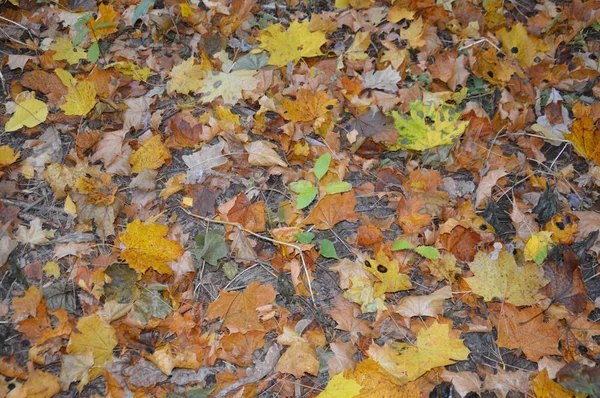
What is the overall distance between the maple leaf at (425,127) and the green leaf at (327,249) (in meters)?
0.72

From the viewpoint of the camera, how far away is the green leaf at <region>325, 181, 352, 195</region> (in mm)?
2344

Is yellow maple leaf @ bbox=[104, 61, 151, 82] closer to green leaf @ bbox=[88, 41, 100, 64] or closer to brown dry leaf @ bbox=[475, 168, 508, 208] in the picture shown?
green leaf @ bbox=[88, 41, 100, 64]

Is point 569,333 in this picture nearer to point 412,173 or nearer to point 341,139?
point 412,173

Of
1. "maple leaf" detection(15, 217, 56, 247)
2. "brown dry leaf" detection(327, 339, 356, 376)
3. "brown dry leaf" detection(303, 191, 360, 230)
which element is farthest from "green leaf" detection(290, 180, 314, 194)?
"maple leaf" detection(15, 217, 56, 247)

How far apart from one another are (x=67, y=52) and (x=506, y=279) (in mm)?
2909

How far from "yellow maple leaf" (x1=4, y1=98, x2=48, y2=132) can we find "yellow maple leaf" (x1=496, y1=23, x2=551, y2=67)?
2.95 m

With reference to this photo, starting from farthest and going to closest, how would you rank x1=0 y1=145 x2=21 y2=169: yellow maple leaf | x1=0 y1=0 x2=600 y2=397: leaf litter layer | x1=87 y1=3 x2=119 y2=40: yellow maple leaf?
x1=87 y1=3 x2=119 y2=40: yellow maple leaf → x1=0 y1=145 x2=21 y2=169: yellow maple leaf → x1=0 y1=0 x2=600 y2=397: leaf litter layer

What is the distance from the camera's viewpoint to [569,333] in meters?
2.00

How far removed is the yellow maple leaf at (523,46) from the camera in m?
3.02

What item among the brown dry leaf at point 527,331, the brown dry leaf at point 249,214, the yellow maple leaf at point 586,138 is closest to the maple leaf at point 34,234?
the brown dry leaf at point 249,214

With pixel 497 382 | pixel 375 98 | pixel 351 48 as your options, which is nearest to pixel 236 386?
pixel 497 382

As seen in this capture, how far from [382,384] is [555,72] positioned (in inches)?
90.1

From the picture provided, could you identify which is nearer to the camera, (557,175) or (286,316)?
(286,316)

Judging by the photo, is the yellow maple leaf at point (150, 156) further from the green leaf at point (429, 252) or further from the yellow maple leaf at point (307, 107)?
the green leaf at point (429, 252)
